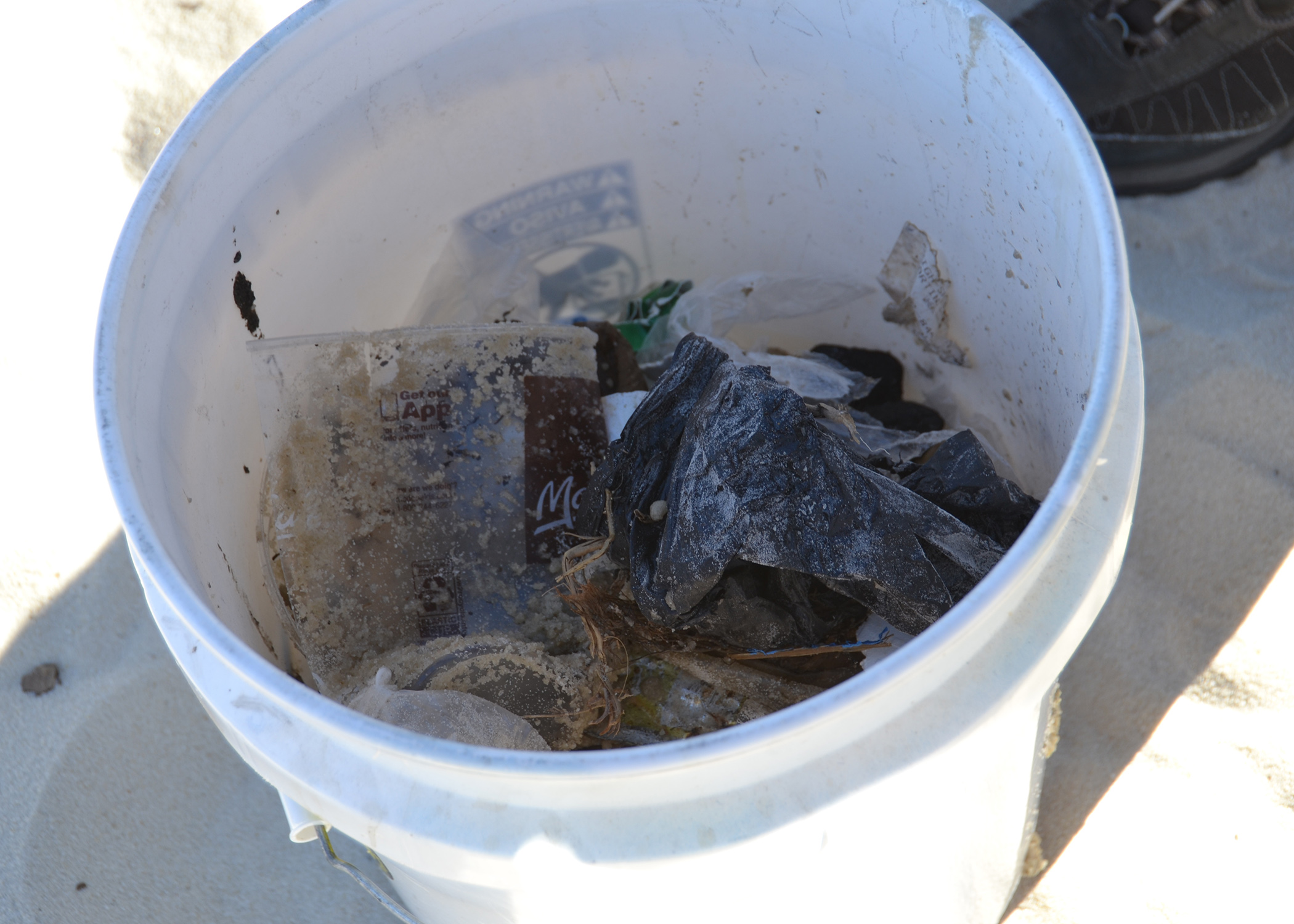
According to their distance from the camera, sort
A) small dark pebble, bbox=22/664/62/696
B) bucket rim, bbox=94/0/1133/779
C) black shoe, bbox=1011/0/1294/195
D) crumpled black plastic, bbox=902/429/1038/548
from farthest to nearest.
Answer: black shoe, bbox=1011/0/1294/195 < small dark pebble, bbox=22/664/62/696 < crumpled black plastic, bbox=902/429/1038/548 < bucket rim, bbox=94/0/1133/779

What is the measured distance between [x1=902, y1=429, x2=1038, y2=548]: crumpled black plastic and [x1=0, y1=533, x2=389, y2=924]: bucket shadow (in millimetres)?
774

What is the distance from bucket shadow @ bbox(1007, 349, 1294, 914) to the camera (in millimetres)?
1143

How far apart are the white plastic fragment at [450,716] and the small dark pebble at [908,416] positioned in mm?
603

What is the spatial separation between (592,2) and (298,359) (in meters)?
0.49

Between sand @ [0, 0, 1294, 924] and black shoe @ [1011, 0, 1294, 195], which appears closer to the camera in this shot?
sand @ [0, 0, 1294, 924]

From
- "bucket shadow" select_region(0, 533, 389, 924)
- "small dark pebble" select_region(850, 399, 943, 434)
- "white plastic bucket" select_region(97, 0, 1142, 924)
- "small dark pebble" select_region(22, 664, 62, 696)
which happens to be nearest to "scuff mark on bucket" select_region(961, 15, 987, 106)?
"white plastic bucket" select_region(97, 0, 1142, 924)

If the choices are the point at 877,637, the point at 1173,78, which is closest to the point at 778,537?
the point at 877,637

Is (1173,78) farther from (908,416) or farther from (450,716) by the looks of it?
(450,716)

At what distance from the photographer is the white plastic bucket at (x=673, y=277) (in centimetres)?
55

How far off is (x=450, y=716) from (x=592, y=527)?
24cm

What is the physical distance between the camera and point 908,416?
1.17 metres

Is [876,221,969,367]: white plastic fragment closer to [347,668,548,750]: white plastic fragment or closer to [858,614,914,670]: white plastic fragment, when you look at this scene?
[858,614,914,670]: white plastic fragment

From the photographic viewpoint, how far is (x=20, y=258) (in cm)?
141

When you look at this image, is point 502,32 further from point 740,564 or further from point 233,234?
point 740,564
